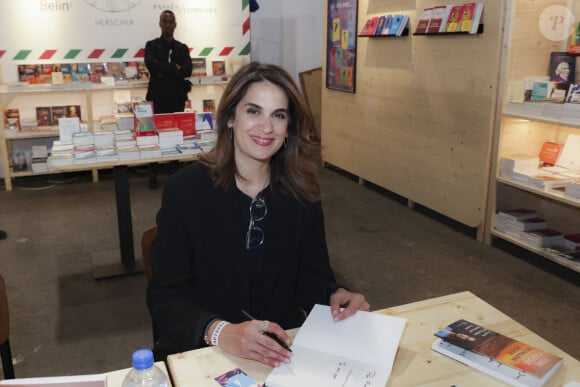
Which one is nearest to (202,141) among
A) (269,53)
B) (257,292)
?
(257,292)

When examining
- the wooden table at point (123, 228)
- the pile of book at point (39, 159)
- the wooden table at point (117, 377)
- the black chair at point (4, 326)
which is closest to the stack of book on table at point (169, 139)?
the wooden table at point (123, 228)

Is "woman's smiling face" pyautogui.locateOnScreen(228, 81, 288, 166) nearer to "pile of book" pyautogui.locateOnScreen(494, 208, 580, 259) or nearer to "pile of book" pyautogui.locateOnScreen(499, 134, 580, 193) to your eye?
"pile of book" pyautogui.locateOnScreen(499, 134, 580, 193)


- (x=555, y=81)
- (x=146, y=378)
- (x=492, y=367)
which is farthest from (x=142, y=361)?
(x=555, y=81)

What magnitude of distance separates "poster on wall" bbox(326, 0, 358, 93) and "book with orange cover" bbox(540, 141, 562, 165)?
2.19 metres

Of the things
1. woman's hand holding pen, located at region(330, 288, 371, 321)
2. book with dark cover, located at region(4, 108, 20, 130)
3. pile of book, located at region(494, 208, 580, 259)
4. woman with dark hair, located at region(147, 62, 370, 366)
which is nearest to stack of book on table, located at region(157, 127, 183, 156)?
woman with dark hair, located at region(147, 62, 370, 366)

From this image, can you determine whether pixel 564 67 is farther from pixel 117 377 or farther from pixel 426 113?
pixel 117 377

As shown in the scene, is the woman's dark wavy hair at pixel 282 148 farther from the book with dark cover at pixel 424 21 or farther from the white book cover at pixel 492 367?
the book with dark cover at pixel 424 21

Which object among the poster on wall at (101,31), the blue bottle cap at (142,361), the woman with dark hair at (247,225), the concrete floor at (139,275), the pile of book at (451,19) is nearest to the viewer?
the blue bottle cap at (142,361)

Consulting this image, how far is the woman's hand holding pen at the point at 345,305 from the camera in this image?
4.89 ft

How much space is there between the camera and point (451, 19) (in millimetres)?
4266

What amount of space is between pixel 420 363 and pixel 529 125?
335 centimetres

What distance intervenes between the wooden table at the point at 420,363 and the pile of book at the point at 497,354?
0.02m

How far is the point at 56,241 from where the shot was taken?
4.37 meters

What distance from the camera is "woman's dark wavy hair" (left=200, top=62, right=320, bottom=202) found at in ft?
5.57
